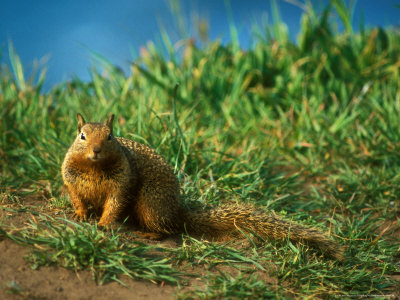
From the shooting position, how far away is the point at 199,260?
340cm

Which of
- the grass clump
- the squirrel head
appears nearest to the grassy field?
the grass clump

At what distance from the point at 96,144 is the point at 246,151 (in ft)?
8.79

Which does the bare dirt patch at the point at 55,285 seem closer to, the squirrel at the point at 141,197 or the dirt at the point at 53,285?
the dirt at the point at 53,285

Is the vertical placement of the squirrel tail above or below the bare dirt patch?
above

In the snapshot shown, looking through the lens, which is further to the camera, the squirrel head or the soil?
the squirrel head

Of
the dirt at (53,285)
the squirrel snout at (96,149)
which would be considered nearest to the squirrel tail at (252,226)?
the dirt at (53,285)

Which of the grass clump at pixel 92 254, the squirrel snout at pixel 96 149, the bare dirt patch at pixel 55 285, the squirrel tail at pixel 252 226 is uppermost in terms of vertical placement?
the squirrel snout at pixel 96 149

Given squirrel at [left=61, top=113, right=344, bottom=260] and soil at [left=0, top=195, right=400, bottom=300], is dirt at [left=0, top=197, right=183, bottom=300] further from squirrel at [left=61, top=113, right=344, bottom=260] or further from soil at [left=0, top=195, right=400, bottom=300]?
squirrel at [left=61, top=113, right=344, bottom=260]

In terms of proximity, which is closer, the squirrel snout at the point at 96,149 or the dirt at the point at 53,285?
the dirt at the point at 53,285

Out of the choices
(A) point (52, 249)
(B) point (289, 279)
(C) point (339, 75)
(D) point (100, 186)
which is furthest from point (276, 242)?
(C) point (339, 75)

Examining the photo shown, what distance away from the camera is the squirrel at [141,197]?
3.51 m

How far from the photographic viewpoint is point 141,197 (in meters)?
Result: 3.75

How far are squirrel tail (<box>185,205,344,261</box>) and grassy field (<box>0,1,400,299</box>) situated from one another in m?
0.10

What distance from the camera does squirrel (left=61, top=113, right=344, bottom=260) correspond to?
3.51 m
